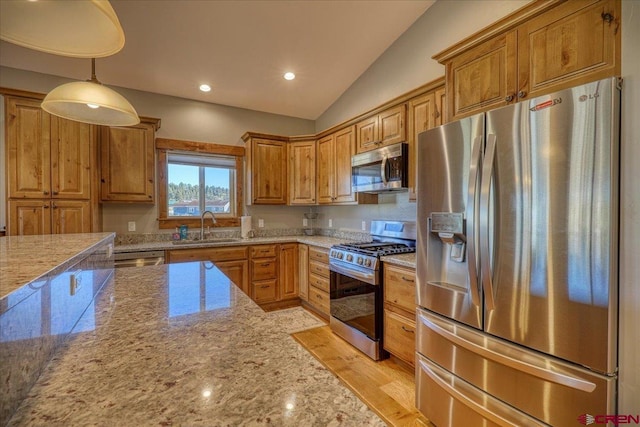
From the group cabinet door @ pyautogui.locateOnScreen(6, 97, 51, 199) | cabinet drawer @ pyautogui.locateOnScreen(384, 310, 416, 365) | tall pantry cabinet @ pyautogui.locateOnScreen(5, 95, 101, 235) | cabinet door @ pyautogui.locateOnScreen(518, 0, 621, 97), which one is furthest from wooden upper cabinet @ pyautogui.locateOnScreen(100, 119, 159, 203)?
cabinet door @ pyautogui.locateOnScreen(518, 0, 621, 97)

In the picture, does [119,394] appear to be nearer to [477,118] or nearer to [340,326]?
[477,118]

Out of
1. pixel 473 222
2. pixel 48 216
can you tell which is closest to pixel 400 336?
pixel 473 222

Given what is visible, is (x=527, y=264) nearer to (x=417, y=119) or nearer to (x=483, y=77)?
(x=483, y=77)

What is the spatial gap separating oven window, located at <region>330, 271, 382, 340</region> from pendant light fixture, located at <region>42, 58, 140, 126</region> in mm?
2202

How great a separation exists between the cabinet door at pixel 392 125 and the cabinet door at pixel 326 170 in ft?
2.96

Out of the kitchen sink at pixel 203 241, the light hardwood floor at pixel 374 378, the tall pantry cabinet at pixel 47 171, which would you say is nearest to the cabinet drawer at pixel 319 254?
the light hardwood floor at pixel 374 378

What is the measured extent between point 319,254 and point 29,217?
2925 millimetres

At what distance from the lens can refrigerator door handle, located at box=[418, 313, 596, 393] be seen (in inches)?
47.5

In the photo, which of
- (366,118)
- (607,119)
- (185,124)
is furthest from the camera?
(185,124)

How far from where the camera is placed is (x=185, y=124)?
385 cm

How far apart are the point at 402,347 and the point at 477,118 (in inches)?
69.7

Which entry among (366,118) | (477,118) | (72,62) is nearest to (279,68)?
(366,118)

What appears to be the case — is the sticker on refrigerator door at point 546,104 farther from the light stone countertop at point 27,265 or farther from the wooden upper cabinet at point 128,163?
the wooden upper cabinet at point 128,163

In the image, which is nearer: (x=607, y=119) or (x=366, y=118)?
(x=607, y=119)
